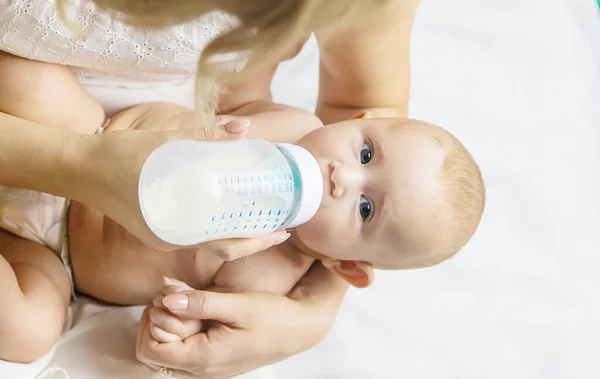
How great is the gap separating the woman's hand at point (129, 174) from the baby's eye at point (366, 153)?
0.24 meters

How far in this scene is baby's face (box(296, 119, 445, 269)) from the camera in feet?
3.14

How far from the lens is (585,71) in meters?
1.54

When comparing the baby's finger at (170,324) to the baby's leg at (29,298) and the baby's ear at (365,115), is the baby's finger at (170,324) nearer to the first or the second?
the baby's leg at (29,298)

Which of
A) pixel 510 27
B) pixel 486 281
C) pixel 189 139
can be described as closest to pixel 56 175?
pixel 189 139

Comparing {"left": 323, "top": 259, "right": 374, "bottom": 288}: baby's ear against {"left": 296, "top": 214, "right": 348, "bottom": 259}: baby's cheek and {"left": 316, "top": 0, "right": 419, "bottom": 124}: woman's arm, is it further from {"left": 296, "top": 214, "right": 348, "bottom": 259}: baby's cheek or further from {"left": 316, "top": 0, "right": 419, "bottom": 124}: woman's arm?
{"left": 316, "top": 0, "right": 419, "bottom": 124}: woman's arm

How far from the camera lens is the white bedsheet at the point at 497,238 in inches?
46.0

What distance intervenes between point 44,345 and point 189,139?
0.38 metres

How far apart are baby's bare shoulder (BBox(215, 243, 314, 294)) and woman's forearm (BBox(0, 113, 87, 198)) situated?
292 millimetres

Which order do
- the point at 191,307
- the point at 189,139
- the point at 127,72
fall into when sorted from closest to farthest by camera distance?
the point at 189,139 < the point at 191,307 < the point at 127,72

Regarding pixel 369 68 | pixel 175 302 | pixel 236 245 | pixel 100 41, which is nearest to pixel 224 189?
pixel 236 245

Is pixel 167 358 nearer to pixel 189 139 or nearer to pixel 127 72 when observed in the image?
pixel 189 139

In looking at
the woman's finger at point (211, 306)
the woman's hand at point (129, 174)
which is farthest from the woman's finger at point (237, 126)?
the woman's finger at point (211, 306)

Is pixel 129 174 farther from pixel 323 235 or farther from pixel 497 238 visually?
pixel 497 238

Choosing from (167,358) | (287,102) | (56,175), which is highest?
(56,175)
